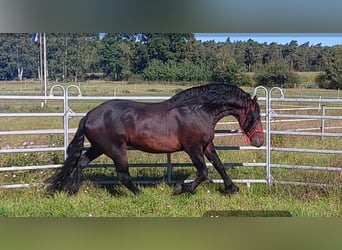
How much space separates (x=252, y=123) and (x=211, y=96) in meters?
0.25

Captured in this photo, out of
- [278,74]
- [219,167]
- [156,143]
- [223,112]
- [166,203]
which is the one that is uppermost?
[278,74]

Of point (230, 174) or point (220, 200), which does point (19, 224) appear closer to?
point (220, 200)

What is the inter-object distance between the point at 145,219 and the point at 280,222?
0.51 metres

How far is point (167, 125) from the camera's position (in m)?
2.24

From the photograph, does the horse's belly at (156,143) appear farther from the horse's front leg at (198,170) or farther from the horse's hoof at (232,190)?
the horse's hoof at (232,190)

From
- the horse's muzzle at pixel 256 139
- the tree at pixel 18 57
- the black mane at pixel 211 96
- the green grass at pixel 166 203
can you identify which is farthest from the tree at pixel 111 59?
the horse's muzzle at pixel 256 139

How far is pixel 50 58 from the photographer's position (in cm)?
202

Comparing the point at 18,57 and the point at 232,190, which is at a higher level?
the point at 18,57

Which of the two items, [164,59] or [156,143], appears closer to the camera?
A: [164,59]

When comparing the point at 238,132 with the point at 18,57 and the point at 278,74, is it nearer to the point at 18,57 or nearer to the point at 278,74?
the point at 278,74

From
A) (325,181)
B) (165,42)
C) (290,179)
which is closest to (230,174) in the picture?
(290,179)

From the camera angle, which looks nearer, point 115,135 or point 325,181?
point 115,135

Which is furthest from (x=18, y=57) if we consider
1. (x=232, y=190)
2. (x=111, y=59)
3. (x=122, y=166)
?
(x=232, y=190)

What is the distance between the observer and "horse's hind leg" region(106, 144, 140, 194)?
7.43ft
